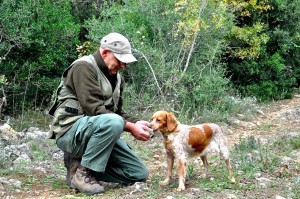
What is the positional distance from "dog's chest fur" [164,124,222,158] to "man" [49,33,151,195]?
321 mm

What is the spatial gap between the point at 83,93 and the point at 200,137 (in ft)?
4.50

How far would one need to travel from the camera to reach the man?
5188mm

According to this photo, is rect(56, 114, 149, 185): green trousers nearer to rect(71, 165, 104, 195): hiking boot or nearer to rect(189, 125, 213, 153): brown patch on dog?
rect(71, 165, 104, 195): hiking boot

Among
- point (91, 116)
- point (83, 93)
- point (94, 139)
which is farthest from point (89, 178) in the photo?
point (83, 93)

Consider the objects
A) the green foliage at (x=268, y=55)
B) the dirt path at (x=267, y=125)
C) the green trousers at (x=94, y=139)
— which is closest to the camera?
the green trousers at (x=94, y=139)

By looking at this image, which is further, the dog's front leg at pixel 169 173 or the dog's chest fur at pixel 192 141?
the dog's front leg at pixel 169 173

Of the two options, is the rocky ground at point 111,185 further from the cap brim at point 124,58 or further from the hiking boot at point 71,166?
the cap brim at point 124,58

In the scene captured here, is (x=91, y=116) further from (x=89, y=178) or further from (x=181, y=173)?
(x=181, y=173)

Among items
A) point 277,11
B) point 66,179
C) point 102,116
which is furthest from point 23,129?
point 277,11

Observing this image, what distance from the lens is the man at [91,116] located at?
5188 mm

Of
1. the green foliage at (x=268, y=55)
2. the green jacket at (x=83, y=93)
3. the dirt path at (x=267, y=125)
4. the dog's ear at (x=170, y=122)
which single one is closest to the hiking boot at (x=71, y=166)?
the green jacket at (x=83, y=93)

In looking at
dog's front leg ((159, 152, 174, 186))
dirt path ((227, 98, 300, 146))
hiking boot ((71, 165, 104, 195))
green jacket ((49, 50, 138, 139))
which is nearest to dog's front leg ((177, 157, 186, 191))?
dog's front leg ((159, 152, 174, 186))

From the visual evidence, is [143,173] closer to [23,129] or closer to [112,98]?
[112,98]

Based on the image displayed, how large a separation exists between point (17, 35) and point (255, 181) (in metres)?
6.68
